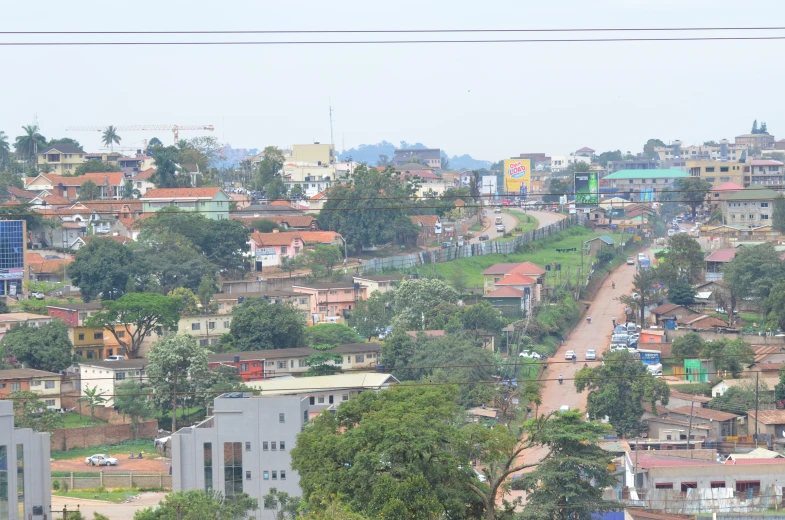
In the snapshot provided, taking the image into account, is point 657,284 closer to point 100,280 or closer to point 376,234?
point 376,234

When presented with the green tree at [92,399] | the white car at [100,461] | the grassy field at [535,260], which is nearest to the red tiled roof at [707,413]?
the white car at [100,461]

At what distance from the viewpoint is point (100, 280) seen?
79.4ft

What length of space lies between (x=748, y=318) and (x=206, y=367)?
39.1ft

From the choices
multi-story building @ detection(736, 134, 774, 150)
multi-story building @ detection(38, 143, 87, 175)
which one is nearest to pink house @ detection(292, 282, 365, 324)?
multi-story building @ detection(38, 143, 87, 175)

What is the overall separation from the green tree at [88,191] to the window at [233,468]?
73.6 feet

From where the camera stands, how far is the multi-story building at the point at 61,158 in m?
41.0

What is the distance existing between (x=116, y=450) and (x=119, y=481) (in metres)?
1.62

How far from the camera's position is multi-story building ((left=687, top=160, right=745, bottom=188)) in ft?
157

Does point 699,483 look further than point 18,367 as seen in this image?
No

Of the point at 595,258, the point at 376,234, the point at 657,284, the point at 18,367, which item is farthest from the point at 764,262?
the point at 18,367

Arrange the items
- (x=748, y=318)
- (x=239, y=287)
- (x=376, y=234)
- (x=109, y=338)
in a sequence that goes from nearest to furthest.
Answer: (x=109, y=338)
(x=748, y=318)
(x=239, y=287)
(x=376, y=234)

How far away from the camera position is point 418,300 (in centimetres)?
2327

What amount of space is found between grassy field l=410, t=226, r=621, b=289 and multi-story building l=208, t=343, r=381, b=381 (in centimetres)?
788

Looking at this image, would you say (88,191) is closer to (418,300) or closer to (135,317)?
(135,317)
